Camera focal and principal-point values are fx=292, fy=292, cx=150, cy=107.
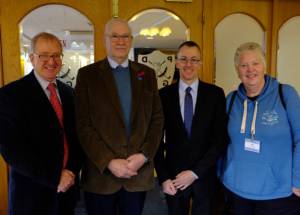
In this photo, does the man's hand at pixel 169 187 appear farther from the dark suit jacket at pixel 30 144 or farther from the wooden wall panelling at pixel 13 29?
the wooden wall panelling at pixel 13 29

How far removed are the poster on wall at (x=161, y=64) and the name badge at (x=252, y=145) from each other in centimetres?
108

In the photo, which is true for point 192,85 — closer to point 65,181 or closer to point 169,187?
point 169,187

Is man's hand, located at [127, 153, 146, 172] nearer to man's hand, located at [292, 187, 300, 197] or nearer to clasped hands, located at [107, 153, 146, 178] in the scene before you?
clasped hands, located at [107, 153, 146, 178]

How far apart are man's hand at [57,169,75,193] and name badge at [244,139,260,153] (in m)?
0.99

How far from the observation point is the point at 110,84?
1581mm

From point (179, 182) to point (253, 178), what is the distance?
1.39 feet

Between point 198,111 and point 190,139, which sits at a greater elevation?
point 198,111

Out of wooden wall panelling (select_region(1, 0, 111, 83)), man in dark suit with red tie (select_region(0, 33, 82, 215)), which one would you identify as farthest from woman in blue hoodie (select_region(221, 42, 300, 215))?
wooden wall panelling (select_region(1, 0, 111, 83))

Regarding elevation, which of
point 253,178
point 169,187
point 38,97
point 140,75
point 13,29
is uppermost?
point 13,29

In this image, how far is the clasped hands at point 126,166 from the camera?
1494 millimetres

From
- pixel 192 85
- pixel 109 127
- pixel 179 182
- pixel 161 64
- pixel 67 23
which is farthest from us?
pixel 161 64

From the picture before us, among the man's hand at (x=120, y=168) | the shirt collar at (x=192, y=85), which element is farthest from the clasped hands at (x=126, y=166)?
the shirt collar at (x=192, y=85)

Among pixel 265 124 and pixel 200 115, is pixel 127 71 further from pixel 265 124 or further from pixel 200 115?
pixel 265 124

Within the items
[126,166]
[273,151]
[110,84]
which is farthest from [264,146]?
[110,84]
